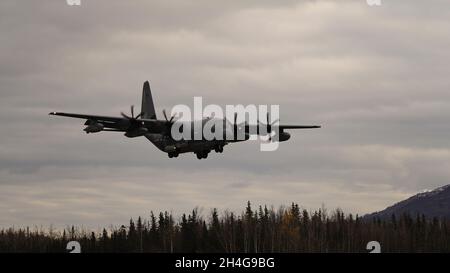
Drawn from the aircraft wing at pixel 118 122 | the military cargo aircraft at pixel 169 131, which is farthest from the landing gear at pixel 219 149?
the aircraft wing at pixel 118 122

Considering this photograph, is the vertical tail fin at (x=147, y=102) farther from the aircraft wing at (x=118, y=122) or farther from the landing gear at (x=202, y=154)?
the landing gear at (x=202, y=154)

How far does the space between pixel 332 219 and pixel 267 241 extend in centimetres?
1840

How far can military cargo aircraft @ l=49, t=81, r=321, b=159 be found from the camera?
73688 millimetres

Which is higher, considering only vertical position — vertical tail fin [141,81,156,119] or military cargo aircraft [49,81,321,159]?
vertical tail fin [141,81,156,119]

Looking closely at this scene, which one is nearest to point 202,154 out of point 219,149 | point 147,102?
point 219,149

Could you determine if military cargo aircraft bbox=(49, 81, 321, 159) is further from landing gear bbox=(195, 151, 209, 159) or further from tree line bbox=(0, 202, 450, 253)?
tree line bbox=(0, 202, 450, 253)

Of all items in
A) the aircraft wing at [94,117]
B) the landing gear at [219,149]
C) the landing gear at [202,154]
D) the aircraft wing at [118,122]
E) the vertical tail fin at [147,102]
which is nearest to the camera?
the aircraft wing at [94,117]

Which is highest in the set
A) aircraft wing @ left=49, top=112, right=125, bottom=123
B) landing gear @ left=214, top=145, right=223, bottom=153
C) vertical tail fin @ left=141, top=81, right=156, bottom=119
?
vertical tail fin @ left=141, top=81, right=156, bottom=119

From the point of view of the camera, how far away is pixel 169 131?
260 feet

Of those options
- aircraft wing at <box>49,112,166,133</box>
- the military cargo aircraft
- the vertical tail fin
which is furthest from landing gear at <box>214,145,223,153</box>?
the vertical tail fin

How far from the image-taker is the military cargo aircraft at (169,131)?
73.7m

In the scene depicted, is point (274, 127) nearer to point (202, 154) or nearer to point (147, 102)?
point (202, 154)
